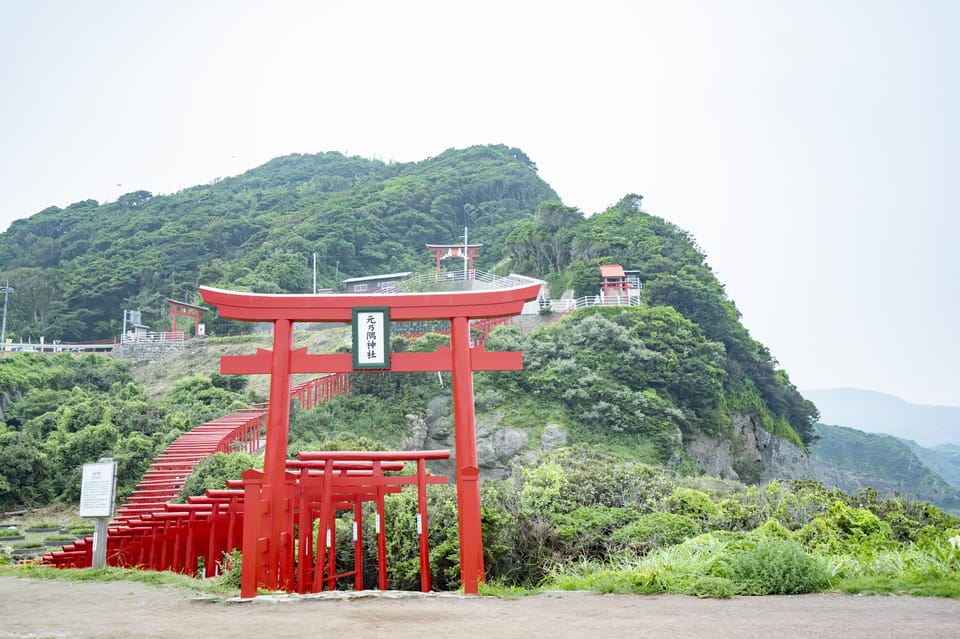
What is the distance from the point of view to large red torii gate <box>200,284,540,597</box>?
953 centimetres

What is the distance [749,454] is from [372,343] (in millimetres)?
27763

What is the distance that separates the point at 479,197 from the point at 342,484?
230 feet

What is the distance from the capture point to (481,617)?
6.42 m

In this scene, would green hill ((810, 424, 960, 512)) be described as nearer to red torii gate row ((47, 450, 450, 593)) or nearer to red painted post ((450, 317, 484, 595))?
red torii gate row ((47, 450, 450, 593))

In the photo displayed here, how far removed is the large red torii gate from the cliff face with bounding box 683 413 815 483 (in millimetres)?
21693

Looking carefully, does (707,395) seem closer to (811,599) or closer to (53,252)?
(811,599)

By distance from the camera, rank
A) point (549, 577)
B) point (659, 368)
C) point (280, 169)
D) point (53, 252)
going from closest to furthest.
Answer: point (549, 577) → point (659, 368) → point (53, 252) → point (280, 169)

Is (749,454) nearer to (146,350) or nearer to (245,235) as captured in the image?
(146,350)

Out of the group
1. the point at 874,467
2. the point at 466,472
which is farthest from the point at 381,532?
the point at 874,467

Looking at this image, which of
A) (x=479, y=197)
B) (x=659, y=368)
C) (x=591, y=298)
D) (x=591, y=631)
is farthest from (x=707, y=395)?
(x=479, y=197)

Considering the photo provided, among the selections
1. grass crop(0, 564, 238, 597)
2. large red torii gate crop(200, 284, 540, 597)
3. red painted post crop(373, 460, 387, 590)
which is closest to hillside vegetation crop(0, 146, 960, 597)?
red painted post crop(373, 460, 387, 590)

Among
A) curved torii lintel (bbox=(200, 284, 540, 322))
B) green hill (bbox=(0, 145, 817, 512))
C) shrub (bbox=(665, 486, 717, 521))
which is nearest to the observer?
curved torii lintel (bbox=(200, 284, 540, 322))

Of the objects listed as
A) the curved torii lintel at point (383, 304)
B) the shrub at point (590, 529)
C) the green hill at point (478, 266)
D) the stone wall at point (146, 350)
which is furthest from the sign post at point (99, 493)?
the stone wall at point (146, 350)

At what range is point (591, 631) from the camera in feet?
17.9
